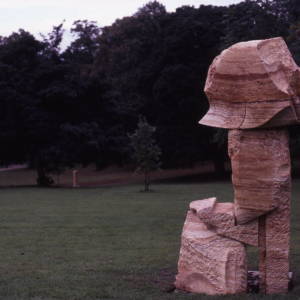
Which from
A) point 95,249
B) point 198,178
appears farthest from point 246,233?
point 198,178

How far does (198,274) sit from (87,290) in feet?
5.34

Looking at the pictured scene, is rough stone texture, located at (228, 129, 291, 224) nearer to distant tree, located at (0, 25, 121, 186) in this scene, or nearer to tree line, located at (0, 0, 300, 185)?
tree line, located at (0, 0, 300, 185)

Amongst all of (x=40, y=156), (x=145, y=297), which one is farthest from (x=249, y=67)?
(x=40, y=156)

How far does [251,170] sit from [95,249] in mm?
5295

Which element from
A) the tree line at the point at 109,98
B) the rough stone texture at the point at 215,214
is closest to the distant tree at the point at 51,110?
the tree line at the point at 109,98

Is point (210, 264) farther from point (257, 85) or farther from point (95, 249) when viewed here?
point (95, 249)

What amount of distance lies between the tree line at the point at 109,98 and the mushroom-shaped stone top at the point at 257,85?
21285 mm

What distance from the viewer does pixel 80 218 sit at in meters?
16.6

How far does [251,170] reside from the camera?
7137mm

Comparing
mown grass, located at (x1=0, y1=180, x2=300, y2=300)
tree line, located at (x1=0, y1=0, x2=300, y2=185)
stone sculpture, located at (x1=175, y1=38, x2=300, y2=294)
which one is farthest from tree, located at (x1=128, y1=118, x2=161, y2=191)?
stone sculpture, located at (x1=175, y1=38, x2=300, y2=294)

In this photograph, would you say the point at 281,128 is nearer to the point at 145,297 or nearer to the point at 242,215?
the point at 242,215

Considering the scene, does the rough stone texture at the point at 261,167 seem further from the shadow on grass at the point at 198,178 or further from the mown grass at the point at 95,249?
the shadow on grass at the point at 198,178

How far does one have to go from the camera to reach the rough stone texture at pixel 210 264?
23.8 ft

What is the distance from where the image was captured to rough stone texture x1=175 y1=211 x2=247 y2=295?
23.8 ft
